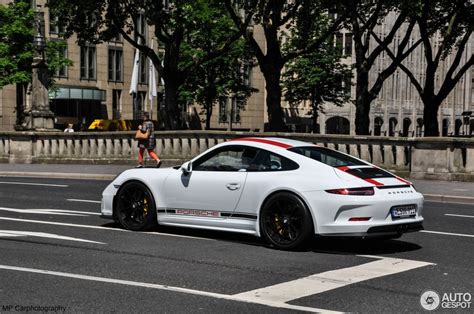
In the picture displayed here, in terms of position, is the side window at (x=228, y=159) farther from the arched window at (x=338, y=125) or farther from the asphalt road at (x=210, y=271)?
the arched window at (x=338, y=125)

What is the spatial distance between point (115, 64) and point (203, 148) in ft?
170

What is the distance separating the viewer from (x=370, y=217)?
30.4 ft

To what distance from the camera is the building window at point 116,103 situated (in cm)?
7806

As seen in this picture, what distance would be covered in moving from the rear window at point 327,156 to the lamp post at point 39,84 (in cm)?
2342

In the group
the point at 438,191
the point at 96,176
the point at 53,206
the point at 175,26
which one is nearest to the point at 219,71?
the point at 175,26

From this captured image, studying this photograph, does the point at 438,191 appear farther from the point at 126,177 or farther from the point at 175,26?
the point at 175,26

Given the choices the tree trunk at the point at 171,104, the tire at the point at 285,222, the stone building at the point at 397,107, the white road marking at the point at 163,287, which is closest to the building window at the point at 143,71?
the stone building at the point at 397,107

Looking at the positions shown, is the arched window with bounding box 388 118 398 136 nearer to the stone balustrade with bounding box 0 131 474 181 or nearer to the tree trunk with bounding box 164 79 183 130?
the tree trunk with bounding box 164 79 183 130

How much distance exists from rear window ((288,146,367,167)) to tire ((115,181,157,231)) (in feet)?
7.23

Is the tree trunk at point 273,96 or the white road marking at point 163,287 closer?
the white road marking at point 163,287

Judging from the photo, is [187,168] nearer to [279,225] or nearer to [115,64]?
[279,225]

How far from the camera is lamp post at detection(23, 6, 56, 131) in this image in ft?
104

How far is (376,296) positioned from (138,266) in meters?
2.59

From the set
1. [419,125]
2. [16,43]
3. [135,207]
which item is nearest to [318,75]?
[16,43]
